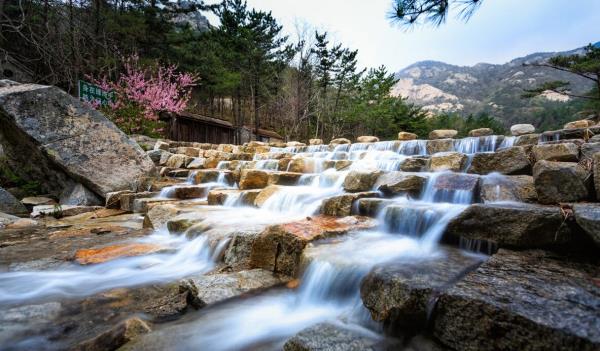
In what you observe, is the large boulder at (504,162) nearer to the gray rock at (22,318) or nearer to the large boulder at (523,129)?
the gray rock at (22,318)

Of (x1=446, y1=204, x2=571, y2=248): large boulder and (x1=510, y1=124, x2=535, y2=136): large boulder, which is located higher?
(x1=510, y1=124, x2=535, y2=136): large boulder

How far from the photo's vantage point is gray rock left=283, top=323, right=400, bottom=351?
1.55 m

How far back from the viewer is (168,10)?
20.7 meters

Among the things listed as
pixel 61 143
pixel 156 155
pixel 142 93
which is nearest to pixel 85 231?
pixel 61 143

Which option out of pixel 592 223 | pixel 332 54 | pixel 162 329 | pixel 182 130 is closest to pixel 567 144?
pixel 592 223

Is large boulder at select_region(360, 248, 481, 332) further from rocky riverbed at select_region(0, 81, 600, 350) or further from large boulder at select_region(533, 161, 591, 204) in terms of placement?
large boulder at select_region(533, 161, 591, 204)

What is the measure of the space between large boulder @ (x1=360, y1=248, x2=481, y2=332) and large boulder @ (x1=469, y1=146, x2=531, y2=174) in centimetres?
295

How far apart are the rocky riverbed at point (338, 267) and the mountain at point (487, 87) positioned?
47.9 meters

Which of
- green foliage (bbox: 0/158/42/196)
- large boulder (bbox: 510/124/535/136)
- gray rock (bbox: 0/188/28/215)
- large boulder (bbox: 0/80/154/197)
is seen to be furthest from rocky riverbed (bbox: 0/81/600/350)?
large boulder (bbox: 510/124/535/136)

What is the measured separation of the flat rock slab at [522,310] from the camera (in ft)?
4.00

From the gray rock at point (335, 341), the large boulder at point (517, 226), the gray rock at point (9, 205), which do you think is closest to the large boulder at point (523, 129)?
the large boulder at point (517, 226)

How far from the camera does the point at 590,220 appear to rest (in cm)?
183

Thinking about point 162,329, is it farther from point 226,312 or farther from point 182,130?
point 182,130

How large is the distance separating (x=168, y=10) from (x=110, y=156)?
18.3m
